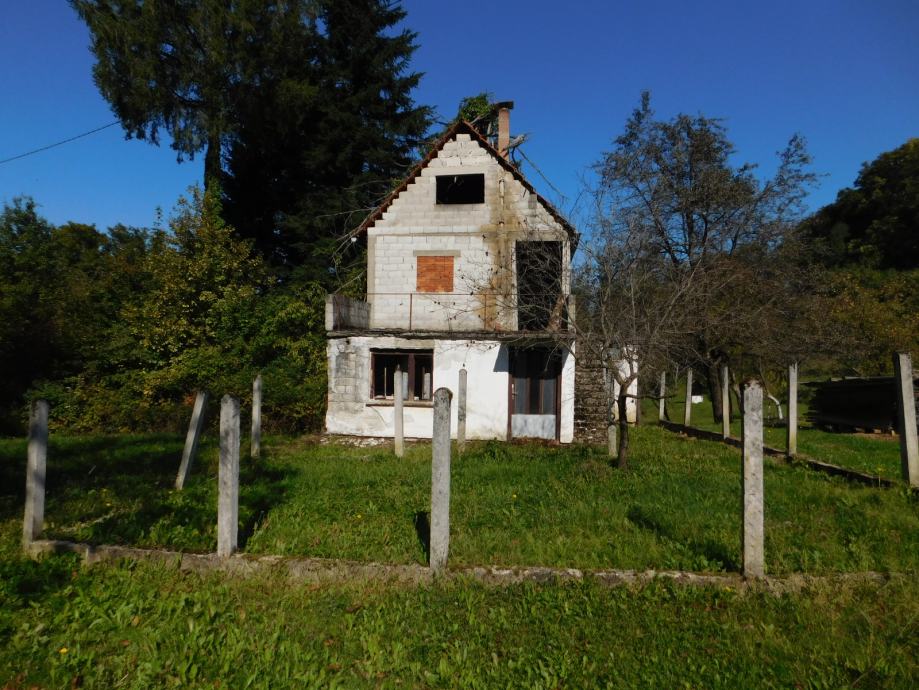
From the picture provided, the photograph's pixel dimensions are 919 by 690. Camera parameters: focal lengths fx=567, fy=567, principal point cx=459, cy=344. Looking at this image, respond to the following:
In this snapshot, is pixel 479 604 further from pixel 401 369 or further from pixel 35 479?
pixel 401 369

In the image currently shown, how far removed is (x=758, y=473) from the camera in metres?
4.45

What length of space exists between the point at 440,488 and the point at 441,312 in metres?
12.3

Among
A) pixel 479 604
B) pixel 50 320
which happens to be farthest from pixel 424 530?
pixel 50 320

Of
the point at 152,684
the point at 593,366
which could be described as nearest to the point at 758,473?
the point at 152,684

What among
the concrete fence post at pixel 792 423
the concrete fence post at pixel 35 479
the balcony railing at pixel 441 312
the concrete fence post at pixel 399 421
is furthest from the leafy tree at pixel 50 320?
the concrete fence post at pixel 792 423

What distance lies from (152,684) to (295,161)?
24613 mm

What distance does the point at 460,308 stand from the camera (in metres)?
16.8

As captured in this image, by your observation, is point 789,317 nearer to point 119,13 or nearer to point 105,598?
point 105,598

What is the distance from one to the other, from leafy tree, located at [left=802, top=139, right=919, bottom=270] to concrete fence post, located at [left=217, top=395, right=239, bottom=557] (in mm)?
43172

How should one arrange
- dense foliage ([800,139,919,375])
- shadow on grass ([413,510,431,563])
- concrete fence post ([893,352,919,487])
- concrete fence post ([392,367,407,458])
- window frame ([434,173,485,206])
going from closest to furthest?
shadow on grass ([413,510,431,563])
concrete fence post ([893,352,919,487])
concrete fence post ([392,367,407,458])
window frame ([434,173,485,206])
dense foliage ([800,139,919,375])

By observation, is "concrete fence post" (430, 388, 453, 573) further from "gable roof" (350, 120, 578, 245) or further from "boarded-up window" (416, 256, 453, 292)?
"gable roof" (350, 120, 578, 245)

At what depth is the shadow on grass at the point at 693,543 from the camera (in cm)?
469

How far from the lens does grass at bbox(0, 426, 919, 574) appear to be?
16.2 ft

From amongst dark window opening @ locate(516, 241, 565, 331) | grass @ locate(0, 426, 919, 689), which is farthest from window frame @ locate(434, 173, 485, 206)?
grass @ locate(0, 426, 919, 689)
